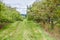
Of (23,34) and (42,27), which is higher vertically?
(23,34)

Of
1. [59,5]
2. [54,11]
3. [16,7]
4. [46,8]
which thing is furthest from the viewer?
[16,7]

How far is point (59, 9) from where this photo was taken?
23109 mm

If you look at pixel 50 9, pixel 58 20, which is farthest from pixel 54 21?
pixel 50 9

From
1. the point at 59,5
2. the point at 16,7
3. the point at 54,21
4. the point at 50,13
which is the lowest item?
the point at 16,7

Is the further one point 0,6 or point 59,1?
point 0,6

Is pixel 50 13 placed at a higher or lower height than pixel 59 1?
lower

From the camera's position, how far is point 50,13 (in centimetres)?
2589

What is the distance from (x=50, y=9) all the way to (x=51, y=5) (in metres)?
1.33

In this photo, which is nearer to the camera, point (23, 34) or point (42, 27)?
point (23, 34)

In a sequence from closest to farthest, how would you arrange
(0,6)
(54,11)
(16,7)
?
1. (54,11)
2. (0,6)
3. (16,7)

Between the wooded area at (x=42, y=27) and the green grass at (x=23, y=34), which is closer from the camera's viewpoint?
the green grass at (x=23, y=34)

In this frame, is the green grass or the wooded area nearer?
the green grass

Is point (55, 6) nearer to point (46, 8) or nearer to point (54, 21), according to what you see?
point (46, 8)

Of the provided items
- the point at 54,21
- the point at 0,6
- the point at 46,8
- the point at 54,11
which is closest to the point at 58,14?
the point at 54,11
